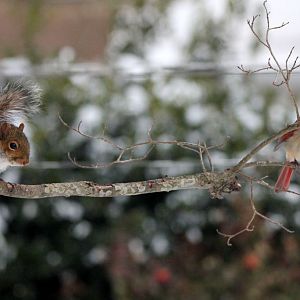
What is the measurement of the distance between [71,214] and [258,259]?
56 centimetres

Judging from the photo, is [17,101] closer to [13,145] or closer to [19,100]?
[19,100]

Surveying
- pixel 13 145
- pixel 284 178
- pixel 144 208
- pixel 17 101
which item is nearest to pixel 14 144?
pixel 13 145

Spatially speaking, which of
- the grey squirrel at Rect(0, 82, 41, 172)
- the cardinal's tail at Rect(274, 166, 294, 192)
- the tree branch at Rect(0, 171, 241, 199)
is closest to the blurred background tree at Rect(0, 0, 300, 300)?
the cardinal's tail at Rect(274, 166, 294, 192)

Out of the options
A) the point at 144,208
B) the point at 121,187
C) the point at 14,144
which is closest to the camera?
the point at 121,187

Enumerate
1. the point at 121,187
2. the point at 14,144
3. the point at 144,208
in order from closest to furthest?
the point at 121,187 < the point at 14,144 < the point at 144,208

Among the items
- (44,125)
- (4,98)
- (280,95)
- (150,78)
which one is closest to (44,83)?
(44,125)

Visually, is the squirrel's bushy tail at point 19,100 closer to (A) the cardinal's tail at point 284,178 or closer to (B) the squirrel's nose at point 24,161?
(B) the squirrel's nose at point 24,161

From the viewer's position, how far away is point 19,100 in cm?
98

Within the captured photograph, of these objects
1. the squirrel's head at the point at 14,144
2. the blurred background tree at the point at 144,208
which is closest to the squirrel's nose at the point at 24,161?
the squirrel's head at the point at 14,144

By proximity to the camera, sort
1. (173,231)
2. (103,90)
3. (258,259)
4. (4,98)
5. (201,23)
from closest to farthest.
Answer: (4,98) → (258,259) → (173,231) → (103,90) → (201,23)

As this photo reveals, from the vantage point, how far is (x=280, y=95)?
2523 mm

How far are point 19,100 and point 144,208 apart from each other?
4.74 feet

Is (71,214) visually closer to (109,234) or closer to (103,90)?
(109,234)

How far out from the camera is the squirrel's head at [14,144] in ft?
3.50
